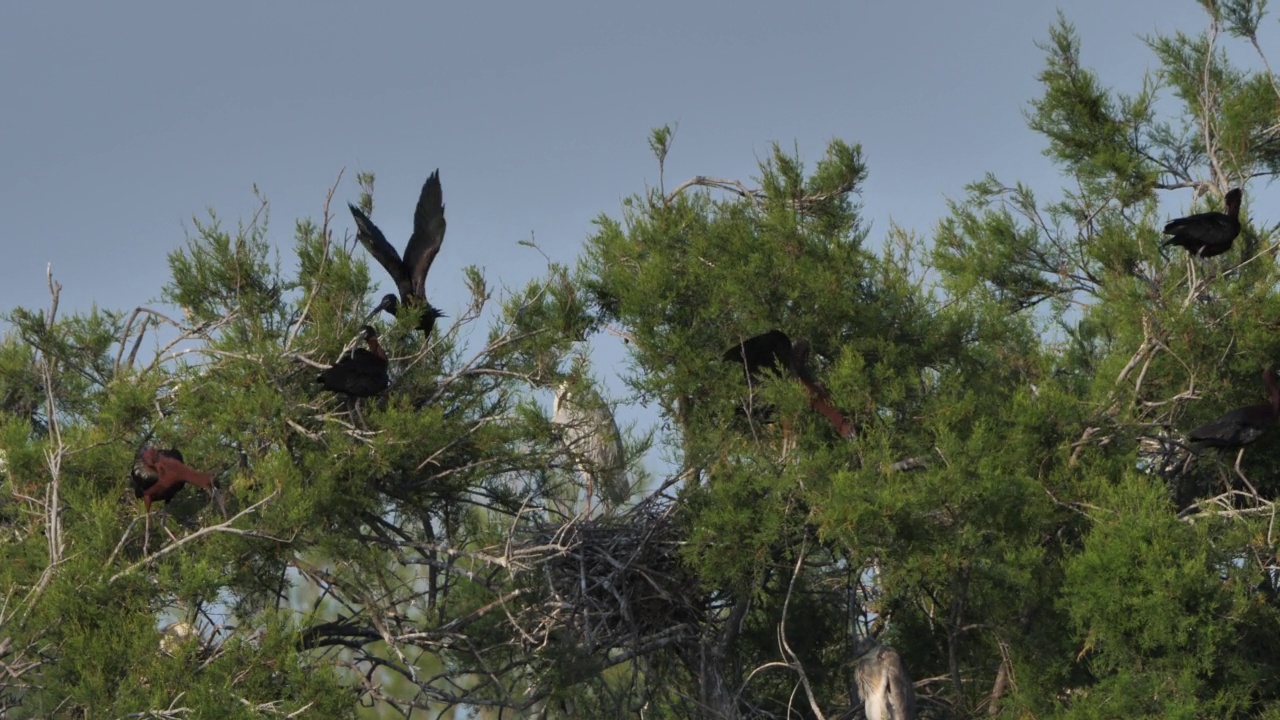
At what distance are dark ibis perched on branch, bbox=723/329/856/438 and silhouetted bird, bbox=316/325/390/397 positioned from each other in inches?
78.9

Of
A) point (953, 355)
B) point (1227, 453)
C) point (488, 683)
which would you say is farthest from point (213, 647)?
point (1227, 453)

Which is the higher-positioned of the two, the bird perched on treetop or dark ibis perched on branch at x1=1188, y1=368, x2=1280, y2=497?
the bird perched on treetop

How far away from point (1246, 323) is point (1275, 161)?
9.12ft

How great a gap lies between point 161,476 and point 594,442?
3244 millimetres

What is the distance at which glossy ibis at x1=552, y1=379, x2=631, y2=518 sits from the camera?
9852 mm

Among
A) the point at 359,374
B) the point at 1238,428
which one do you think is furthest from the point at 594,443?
the point at 1238,428

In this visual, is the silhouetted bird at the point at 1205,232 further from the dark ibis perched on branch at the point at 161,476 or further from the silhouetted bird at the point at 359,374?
the dark ibis perched on branch at the point at 161,476

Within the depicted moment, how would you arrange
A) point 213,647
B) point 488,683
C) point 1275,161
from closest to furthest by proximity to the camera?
point 213,647
point 488,683
point 1275,161

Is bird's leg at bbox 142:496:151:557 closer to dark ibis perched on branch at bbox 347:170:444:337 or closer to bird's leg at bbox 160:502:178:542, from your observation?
bird's leg at bbox 160:502:178:542

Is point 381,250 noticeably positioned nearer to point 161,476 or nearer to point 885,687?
point 161,476

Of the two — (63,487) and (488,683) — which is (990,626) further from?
(63,487)

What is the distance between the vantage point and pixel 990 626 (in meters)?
9.23

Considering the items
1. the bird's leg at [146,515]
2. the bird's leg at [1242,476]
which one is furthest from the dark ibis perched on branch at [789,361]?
the bird's leg at [146,515]

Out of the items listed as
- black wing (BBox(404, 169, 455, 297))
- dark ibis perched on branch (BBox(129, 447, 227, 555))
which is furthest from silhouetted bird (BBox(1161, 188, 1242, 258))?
dark ibis perched on branch (BBox(129, 447, 227, 555))
